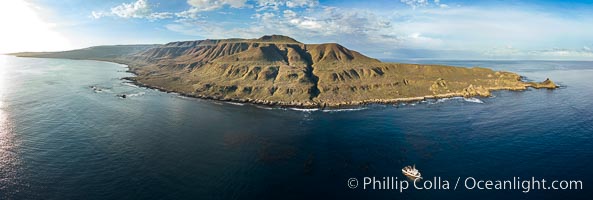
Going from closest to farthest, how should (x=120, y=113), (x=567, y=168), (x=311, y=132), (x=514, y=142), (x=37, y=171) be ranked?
(x=37, y=171) < (x=567, y=168) < (x=514, y=142) < (x=311, y=132) < (x=120, y=113)

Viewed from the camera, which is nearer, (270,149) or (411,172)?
(411,172)

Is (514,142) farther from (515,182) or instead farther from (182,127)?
(182,127)

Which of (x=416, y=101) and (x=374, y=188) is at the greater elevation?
(x=416, y=101)

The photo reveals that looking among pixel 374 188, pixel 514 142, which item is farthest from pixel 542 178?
pixel 374 188

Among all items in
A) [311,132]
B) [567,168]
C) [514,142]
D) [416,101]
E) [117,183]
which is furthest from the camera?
[416,101]

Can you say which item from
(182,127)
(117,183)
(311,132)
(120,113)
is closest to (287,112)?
(311,132)

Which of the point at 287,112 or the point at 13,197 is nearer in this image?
the point at 13,197
